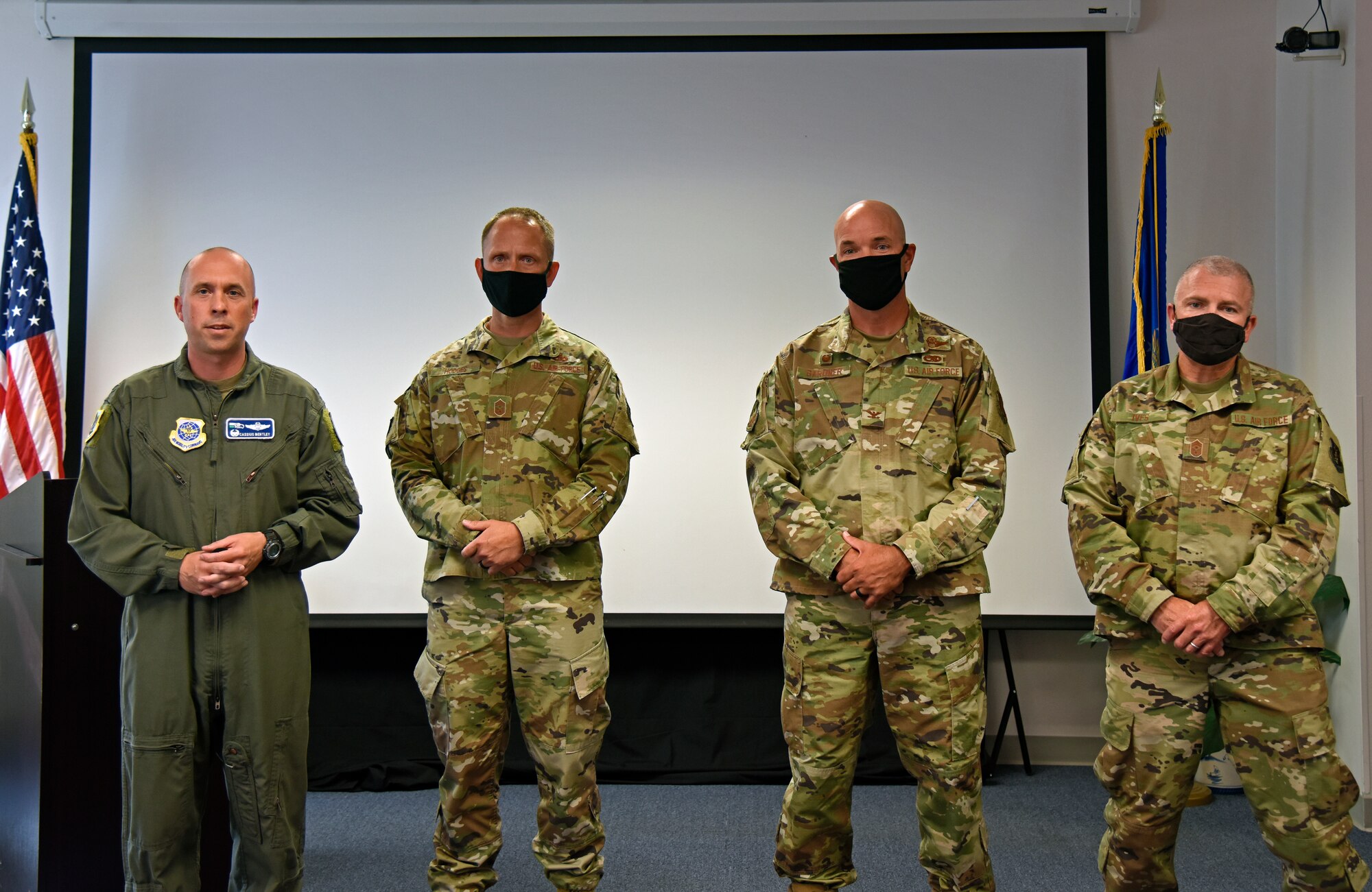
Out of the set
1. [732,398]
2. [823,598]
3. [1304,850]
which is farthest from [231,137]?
[1304,850]

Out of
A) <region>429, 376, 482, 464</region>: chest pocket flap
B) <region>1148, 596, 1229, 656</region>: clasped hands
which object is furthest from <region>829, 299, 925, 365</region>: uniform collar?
<region>429, 376, 482, 464</region>: chest pocket flap

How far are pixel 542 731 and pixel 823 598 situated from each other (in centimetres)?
75

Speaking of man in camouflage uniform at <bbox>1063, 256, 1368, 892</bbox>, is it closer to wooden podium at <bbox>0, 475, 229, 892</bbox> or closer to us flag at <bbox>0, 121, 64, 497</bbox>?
wooden podium at <bbox>0, 475, 229, 892</bbox>

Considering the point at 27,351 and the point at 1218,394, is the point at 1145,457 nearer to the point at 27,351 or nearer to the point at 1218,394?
the point at 1218,394

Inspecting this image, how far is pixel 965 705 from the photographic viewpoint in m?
2.35

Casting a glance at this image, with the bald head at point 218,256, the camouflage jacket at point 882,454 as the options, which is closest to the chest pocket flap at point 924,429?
the camouflage jacket at point 882,454

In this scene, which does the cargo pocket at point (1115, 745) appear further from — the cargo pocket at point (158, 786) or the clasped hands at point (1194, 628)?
the cargo pocket at point (158, 786)

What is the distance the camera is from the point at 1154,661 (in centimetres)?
234

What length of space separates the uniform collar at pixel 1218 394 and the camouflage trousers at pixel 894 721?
0.68 metres

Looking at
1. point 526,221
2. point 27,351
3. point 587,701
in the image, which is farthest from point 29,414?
point 587,701

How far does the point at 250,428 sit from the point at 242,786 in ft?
2.64

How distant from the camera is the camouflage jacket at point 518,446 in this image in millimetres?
2541

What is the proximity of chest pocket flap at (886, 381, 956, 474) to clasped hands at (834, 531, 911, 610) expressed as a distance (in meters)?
0.26

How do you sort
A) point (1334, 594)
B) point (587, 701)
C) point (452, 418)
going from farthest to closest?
1. point (1334, 594)
2. point (452, 418)
3. point (587, 701)
